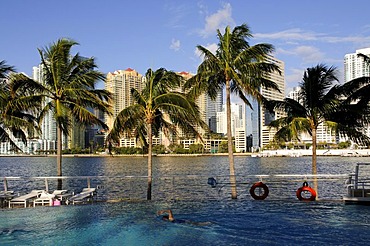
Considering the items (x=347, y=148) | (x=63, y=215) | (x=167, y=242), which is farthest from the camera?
(x=347, y=148)

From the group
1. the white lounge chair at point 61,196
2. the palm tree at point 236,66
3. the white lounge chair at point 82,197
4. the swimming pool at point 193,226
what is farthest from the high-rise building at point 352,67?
the white lounge chair at point 61,196

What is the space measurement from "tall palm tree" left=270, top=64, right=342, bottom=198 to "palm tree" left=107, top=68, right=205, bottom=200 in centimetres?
478

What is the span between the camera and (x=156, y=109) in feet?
71.7

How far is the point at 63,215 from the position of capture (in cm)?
1628

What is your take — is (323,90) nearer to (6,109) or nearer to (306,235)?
(306,235)

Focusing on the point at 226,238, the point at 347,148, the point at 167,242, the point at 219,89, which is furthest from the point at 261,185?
the point at 347,148

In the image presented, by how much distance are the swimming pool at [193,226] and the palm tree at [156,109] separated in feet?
13.9

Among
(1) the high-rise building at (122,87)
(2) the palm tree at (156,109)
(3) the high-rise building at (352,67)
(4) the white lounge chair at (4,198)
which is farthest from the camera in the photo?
(3) the high-rise building at (352,67)

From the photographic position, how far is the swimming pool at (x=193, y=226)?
12516mm

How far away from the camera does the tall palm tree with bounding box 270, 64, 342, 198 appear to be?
21.9 metres

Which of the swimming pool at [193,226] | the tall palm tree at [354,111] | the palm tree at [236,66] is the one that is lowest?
the swimming pool at [193,226]

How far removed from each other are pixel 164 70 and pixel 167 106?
7.19ft

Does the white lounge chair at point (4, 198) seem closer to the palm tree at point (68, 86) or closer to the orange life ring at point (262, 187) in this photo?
the palm tree at point (68, 86)

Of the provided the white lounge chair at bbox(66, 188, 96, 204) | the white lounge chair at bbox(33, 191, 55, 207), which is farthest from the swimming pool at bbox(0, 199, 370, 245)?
the white lounge chair at bbox(66, 188, 96, 204)
